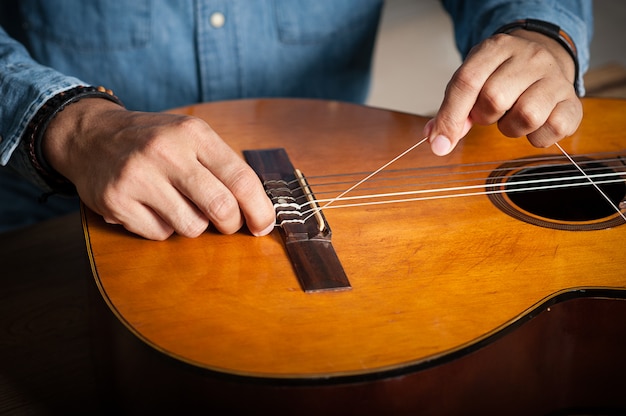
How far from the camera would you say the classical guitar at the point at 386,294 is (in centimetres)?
67

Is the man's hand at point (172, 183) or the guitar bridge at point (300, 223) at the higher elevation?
the man's hand at point (172, 183)

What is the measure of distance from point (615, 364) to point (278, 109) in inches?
25.0

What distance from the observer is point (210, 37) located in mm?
1259

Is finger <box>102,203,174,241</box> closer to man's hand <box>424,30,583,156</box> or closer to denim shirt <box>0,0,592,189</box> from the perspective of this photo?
man's hand <box>424,30,583,156</box>

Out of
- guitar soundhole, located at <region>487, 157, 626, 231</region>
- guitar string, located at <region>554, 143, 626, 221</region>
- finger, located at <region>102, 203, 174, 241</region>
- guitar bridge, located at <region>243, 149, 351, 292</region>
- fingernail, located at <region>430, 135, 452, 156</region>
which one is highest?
fingernail, located at <region>430, 135, 452, 156</region>

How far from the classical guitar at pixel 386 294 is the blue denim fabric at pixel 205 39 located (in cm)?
32

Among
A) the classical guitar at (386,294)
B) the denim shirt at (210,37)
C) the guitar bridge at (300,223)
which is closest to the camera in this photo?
the classical guitar at (386,294)

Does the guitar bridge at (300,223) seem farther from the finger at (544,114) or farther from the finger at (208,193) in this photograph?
the finger at (544,114)

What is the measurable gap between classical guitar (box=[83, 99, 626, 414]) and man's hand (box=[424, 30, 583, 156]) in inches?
3.0

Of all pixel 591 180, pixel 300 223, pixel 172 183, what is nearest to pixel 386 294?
pixel 300 223

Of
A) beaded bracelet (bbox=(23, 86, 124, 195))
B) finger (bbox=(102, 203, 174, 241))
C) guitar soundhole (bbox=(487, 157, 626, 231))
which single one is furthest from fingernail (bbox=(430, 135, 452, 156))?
beaded bracelet (bbox=(23, 86, 124, 195))

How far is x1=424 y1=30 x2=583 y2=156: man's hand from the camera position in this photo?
896 millimetres

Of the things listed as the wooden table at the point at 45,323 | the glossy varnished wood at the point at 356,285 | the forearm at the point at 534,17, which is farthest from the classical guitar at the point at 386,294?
the forearm at the point at 534,17

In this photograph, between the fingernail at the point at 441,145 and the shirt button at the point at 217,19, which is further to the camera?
the shirt button at the point at 217,19
